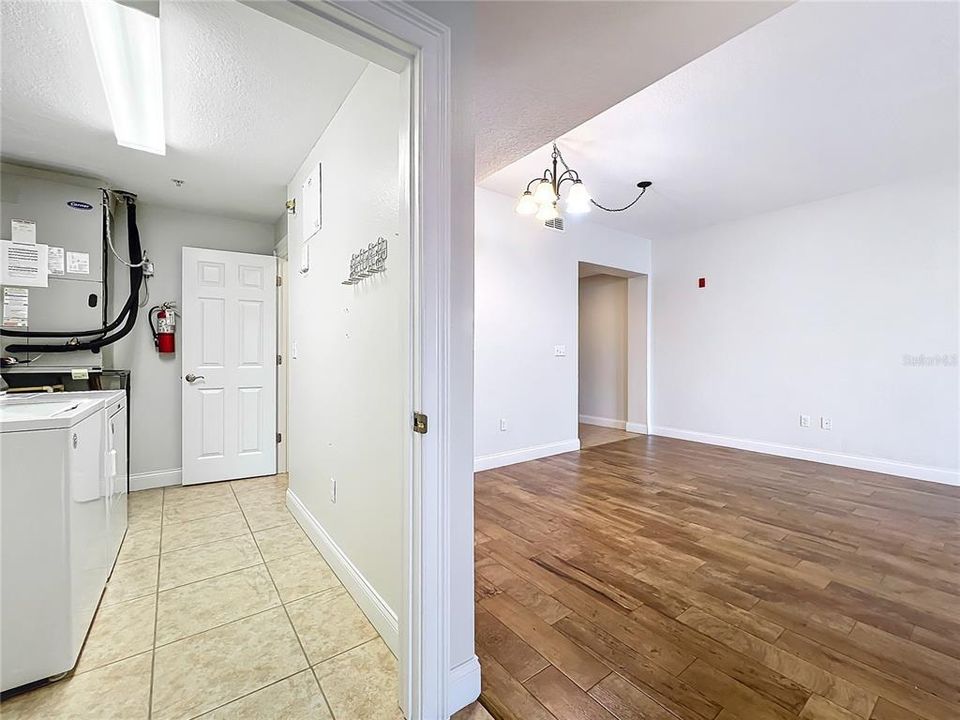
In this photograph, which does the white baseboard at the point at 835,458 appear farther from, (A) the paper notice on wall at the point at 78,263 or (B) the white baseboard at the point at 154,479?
(A) the paper notice on wall at the point at 78,263

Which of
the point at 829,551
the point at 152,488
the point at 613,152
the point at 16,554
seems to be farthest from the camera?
the point at 152,488

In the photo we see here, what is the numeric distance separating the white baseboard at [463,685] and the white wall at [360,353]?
0.26 metres

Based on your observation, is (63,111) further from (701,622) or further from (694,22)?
(701,622)

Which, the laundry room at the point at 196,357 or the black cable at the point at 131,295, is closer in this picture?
the laundry room at the point at 196,357

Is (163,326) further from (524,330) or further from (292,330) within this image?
(524,330)

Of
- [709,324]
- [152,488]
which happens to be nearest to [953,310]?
[709,324]

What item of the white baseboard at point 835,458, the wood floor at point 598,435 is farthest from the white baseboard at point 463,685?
the white baseboard at point 835,458

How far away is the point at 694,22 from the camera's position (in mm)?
1450

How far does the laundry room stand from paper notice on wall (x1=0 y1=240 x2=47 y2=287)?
13 millimetres

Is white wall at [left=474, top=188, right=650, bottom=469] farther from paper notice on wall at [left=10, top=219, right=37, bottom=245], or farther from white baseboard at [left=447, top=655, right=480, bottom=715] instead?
paper notice on wall at [left=10, top=219, right=37, bottom=245]

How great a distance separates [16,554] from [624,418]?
5.97 metres

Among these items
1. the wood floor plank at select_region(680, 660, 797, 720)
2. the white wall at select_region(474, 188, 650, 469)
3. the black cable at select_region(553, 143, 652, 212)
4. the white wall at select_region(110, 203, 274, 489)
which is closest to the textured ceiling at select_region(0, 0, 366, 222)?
the white wall at select_region(110, 203, 274, 489)

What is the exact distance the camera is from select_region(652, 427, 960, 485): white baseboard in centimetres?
346

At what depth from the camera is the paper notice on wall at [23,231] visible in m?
2.60
